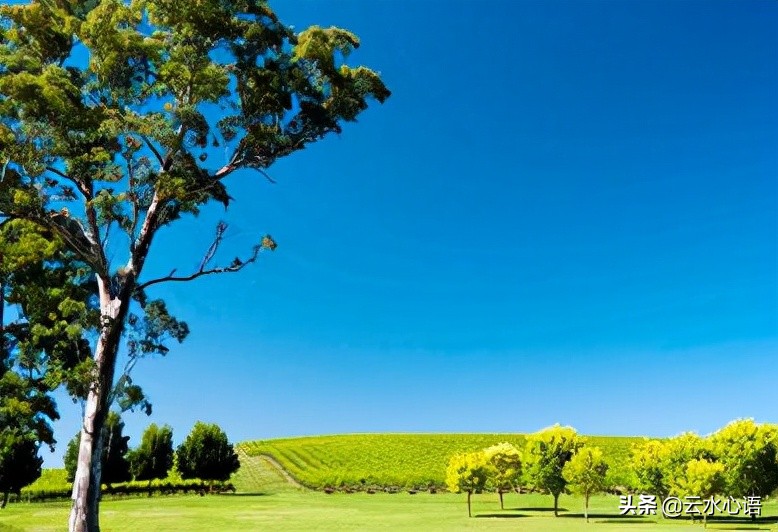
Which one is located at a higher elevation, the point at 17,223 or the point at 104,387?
the point at 17,223

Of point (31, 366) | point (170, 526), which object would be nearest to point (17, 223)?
point (31, 366)

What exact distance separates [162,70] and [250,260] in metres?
6.17

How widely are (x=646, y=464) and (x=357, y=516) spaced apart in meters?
28.1

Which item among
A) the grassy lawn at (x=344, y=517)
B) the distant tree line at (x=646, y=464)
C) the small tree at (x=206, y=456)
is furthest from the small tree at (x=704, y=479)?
the small tree at (x=206, y=456)

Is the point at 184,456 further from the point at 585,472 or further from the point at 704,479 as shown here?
the point at 704,479

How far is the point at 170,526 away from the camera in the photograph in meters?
39.8

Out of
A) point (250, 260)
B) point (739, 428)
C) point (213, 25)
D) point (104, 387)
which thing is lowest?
point (739, 428)

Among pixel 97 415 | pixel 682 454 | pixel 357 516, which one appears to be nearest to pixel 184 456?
pixel 357 516

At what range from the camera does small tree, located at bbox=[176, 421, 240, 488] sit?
8288 cm

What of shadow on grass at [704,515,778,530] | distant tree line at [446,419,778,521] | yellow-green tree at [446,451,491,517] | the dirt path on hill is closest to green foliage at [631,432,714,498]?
distant tree line at [446,419,778,521]

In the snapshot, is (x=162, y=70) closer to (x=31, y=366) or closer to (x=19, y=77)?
(x=19, y=77)

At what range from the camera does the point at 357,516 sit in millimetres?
49875

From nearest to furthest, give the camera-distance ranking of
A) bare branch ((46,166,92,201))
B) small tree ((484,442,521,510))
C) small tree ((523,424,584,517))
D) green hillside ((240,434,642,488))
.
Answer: bare branch ((46,166,92,201)) < small tree ((523,424,584,517)) < small tree ((484,442,521,510)) < green hillside ((240,434,642,488))

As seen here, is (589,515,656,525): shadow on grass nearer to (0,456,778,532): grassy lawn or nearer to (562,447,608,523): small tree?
(0,456,778,532): grassy lawn
